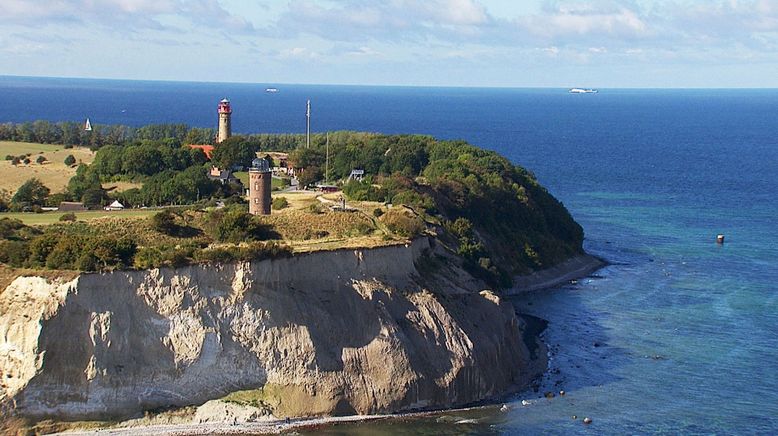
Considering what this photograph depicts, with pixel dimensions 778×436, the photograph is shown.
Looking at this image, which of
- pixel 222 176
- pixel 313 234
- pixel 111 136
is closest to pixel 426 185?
pixel 222 176

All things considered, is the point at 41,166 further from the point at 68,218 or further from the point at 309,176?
the point at 68,218

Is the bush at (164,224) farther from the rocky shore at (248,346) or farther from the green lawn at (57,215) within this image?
the rocky shore at (248,346)

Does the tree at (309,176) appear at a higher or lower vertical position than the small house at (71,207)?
higher

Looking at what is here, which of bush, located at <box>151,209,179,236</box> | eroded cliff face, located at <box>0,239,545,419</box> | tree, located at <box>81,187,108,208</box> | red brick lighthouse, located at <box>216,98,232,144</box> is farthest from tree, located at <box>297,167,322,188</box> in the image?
eroded cliff face, located at <box>0,239,545,419</box>

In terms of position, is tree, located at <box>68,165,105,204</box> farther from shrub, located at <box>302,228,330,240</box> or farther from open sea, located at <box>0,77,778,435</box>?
open sea, located at <box>0,77,778,435</box>

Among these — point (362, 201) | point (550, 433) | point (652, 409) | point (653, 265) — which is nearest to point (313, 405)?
point (550, 433)

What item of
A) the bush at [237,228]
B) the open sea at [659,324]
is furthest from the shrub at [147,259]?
the open sea at [659,324]

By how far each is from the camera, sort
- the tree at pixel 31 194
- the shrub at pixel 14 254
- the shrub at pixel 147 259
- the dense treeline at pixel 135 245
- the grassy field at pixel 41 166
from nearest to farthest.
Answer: the dense treeline at pixel 135 245 < the shrub at pixel 147 259 < the shrub at pixel 14 254 < the tree at pixel 31 194 < the grassy field at pixel 41 166
